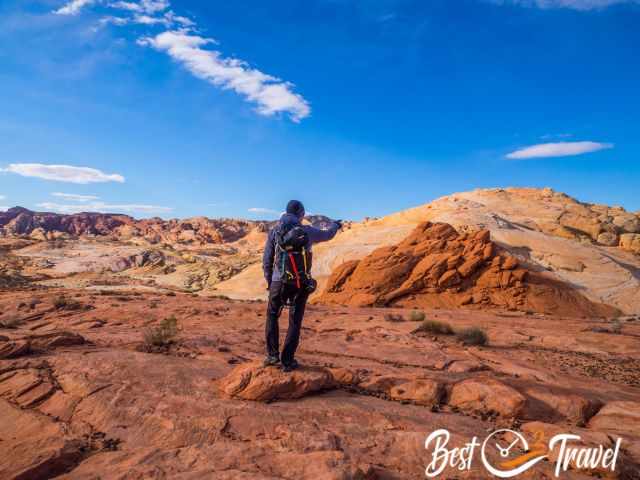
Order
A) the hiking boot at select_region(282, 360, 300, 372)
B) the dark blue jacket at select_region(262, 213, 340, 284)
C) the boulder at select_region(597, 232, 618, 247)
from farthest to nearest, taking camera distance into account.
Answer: the boulder at select_region(597, 232, 618, 247) → the dark blue jacket at select_region(262, 213, 340, 284) → the hiking boot at select_region(282, 360, 300, 372)

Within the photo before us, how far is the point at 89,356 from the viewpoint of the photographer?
6254mm

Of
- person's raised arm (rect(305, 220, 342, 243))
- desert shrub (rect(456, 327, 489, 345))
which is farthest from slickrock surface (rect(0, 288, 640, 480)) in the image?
desert shrub (rect(456, 327, 489, 345))

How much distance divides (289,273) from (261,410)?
67.4 inches

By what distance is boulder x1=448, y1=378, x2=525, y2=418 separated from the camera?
5391 millimetres

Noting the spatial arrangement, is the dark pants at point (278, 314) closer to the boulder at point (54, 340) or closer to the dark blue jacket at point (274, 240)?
the dark blue jacket at point (274, 240)

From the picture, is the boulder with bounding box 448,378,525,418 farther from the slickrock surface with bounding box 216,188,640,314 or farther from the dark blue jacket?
the slickrock surface with bounding box 216,188,640,314

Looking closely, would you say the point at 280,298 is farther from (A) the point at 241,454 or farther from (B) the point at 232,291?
(B) the point at 232,291

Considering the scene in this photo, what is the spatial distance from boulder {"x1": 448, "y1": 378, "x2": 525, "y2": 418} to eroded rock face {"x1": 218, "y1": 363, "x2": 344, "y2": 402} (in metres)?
1.94

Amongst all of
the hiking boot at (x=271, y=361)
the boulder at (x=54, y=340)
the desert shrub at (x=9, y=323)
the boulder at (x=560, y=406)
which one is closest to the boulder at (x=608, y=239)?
the boulder at (x=560, y=406)

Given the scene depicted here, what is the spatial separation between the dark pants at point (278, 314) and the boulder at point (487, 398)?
2388 millimetres

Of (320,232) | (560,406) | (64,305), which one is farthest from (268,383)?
(64,305)

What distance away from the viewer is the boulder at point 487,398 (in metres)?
5.39

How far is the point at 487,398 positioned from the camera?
5613 mm

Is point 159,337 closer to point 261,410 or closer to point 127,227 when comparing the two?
point 261,410
